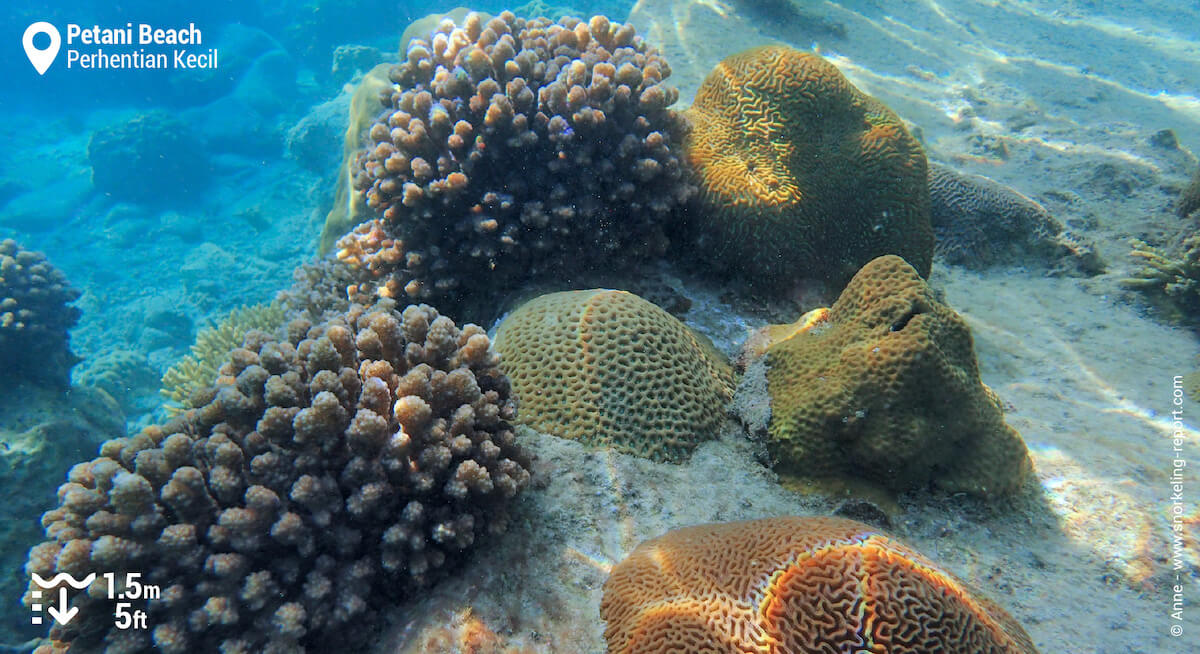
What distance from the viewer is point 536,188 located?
4266 mm

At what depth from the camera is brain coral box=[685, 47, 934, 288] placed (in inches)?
172

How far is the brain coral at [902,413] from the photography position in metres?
2.97

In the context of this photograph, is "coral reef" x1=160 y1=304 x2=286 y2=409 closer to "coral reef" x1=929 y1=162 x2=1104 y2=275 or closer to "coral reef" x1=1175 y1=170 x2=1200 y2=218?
"coral reef" x1=929 y1=162 x2=1104 y2=275

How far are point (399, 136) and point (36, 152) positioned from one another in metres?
30.2

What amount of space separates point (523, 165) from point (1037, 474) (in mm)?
3996

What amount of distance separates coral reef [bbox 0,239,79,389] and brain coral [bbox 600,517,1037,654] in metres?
9.20

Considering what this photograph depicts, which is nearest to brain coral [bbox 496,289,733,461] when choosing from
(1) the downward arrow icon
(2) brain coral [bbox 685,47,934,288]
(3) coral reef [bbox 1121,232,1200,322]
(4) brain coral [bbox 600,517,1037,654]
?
(4) brain coral [bbox 600,517,1037,654]

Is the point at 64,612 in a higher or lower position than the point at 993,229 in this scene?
lower

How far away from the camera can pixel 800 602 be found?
2.05m

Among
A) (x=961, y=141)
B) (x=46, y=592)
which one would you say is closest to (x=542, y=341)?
(x=46, y=592)

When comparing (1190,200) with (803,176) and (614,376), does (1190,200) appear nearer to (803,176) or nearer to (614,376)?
(803,176)

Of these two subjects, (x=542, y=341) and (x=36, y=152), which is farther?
(x=36, y=152)

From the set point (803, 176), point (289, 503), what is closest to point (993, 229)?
point (803, 176)

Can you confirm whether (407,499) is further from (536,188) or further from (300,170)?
(300,170)
